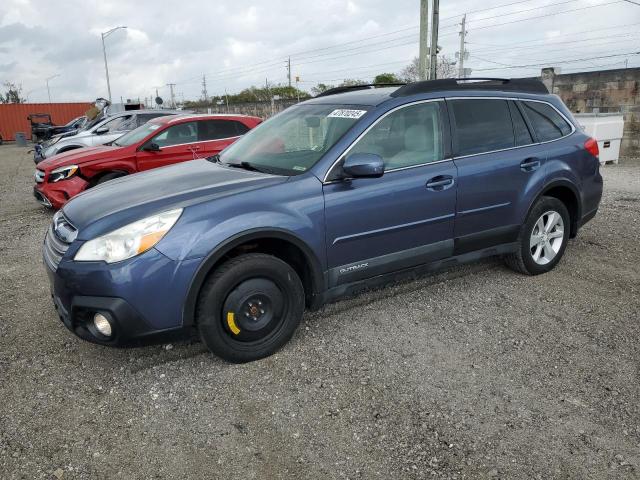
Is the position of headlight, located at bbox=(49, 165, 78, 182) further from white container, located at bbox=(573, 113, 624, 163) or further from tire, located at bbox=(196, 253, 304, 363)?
white container, located at bbox=(573, 113, 624, 163)

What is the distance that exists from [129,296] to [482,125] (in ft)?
9.81

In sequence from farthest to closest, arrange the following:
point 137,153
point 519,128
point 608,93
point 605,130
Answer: point 608,93 → point 605,130 → point 137,153 → point 519,128

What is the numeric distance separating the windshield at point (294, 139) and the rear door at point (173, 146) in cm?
400

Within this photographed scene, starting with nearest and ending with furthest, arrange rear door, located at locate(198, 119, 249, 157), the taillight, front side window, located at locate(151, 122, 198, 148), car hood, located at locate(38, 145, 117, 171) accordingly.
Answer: the taillight → car hood, located at locate(38, 145, 117, 171) → front side window, located at locate(151, 122, 198, 148) → rear door, located at locate(198, 119, 249, 157)

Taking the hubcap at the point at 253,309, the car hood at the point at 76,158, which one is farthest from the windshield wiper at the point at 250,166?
the car hood at the point at 76,158

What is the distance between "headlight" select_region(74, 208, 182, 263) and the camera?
289 centimetres

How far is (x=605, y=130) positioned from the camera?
38.8ft

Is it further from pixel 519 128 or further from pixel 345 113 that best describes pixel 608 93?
pixel 345 113

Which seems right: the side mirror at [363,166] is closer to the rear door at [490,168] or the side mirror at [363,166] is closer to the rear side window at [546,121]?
the rear door at [490,168]

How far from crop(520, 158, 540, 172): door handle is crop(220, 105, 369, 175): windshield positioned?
1.53 meters

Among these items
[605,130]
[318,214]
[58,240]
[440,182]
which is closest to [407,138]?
[440,182]

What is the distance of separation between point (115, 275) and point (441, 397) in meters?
1.96

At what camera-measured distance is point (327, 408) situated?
2.87 meters

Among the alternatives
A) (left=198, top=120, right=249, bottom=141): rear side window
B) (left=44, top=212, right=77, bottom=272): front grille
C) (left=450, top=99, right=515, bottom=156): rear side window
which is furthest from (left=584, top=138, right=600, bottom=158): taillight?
(left=198, top=120, right=249, bottom=141): rear side window
